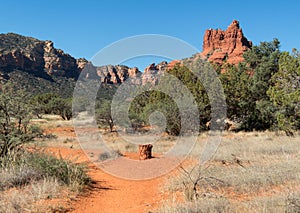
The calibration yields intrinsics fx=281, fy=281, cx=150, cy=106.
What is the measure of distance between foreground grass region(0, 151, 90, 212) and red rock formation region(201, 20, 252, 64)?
297 ft

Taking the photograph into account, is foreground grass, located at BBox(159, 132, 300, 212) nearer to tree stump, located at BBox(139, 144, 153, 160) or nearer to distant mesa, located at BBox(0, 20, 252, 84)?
tree stump, located at BBox(139, 144, 153, 160)

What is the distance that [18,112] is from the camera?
10383mm

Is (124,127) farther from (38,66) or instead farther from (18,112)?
(38,66)

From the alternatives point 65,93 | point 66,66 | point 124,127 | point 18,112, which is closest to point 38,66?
point 66,66

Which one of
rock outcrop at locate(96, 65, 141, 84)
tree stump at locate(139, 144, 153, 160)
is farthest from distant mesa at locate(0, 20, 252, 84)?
tree stump at locate(139, 144, 153, 160)

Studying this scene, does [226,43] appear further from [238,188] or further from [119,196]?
[119,196]

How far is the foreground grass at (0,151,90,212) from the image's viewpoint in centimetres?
617

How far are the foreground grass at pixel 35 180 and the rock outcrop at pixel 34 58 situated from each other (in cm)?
8597

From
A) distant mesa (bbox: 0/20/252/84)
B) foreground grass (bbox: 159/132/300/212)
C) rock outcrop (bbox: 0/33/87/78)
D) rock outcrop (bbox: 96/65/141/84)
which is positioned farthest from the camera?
distant mesa (bbox: 0/20/252/84)

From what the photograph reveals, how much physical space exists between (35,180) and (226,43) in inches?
4188

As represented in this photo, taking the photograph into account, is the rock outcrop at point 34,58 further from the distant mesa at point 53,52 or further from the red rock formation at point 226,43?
the red rock formation at point 226,43

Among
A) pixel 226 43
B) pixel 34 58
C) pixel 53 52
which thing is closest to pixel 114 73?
pixel 226 43

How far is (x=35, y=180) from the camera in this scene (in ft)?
25.4

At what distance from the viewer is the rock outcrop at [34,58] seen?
90.6m
